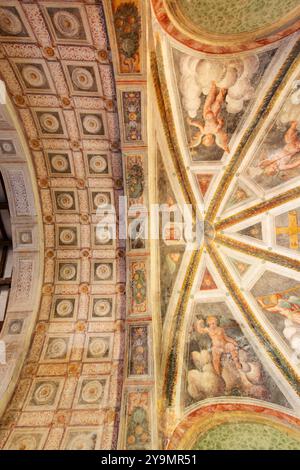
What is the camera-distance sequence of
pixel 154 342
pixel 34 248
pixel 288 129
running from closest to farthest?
1. pixel 288 129
2. pixel 154 342
3. pixel 34 248

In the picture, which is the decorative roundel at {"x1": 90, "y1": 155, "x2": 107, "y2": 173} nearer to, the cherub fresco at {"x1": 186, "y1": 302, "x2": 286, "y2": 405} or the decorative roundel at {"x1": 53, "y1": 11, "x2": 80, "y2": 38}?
the decorative roundel at {"x1": 53, "y1": 11, "x2": 80, "y2": 38}

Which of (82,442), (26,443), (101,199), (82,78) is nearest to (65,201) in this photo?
(101,199)

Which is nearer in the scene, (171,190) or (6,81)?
(6,81)

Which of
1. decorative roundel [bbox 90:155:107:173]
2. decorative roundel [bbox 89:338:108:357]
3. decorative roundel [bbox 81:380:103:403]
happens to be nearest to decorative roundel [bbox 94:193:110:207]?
decorative roundel [bbox 90:155:107:173]

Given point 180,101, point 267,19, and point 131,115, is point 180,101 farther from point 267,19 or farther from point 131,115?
point 267,19

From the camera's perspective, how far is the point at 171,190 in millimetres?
8180

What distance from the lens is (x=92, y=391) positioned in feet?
22.8

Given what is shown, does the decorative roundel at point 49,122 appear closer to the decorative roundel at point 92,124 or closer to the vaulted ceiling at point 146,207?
the vaulted ceiling at point 146,207

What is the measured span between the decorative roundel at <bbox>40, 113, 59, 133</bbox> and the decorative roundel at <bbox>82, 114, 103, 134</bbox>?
744 mm

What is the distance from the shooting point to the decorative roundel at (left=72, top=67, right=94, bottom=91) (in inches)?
244

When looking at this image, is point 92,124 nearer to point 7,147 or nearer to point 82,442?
point 7,147

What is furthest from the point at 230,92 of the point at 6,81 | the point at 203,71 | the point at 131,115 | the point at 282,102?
the point at 6,81

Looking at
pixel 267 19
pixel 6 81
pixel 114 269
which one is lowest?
pixel 114 269

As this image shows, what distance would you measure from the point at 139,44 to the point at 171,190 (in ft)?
12.3
